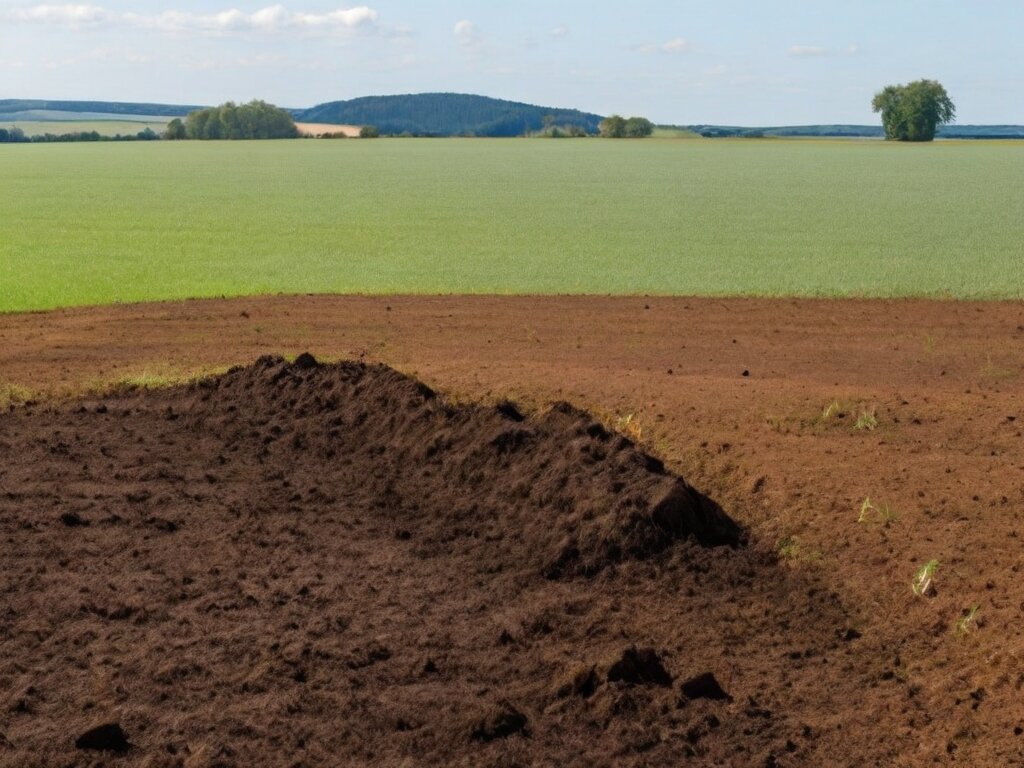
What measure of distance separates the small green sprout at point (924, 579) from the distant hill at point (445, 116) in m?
108

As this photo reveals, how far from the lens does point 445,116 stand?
127m

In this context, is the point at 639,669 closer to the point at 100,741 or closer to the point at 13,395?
the point at 100,741

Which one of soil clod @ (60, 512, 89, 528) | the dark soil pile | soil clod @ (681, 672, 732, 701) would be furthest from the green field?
soil clod @ (681, 672, 732, 701)

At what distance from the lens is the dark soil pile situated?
495cm

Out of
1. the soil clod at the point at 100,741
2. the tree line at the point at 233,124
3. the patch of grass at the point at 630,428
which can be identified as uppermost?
the tree line at the point at 233,124

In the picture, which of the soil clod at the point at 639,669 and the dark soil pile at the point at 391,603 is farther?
the soil clod at the point at 639,669

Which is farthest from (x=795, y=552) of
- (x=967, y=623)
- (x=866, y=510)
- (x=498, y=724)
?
(x=498, y=724)

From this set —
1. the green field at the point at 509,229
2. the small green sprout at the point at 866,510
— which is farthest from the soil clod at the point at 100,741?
the green field at the point at 509,229

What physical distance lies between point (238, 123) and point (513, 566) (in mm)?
109138

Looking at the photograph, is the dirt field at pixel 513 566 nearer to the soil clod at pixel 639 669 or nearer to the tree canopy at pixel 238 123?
the soil clod at pixel 639 669

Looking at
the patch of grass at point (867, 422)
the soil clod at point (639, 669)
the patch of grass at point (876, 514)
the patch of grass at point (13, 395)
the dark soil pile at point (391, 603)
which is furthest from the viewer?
the patch of grass at point (13, 395)

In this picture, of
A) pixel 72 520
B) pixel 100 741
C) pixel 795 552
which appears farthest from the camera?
pixel 72 520

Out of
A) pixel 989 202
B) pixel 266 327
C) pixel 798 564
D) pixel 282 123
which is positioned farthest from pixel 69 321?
pixel 282 123

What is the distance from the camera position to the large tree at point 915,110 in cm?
10356
